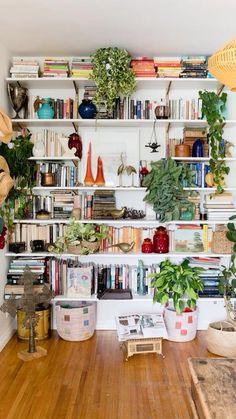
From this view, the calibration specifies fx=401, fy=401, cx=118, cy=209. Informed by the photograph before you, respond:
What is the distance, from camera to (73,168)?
3693 mm

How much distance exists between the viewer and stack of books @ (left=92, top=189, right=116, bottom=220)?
366cm

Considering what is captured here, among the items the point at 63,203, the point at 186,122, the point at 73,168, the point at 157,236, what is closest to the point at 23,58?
the point at 73,168

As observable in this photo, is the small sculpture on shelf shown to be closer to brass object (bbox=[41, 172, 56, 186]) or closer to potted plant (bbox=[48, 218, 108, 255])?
potted plant (bbox=[48, 218, 108, 255])

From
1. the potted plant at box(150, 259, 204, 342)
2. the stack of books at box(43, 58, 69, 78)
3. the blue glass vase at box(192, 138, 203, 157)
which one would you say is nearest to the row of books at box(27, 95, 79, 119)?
the stack of books at box(43, 58, 69, 78)

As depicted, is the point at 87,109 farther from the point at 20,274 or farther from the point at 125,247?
the point at 20,274

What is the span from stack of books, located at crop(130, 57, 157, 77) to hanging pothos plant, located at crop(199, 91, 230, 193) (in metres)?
0.47

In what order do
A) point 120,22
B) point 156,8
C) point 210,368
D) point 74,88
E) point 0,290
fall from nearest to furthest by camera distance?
point 210,368
point 156,8
point 120,22
point 0,290
point 74,88

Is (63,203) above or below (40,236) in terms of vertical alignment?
above

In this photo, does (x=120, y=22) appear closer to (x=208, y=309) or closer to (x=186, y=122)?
(x=186, y=122)

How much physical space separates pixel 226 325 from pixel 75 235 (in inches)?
59.1

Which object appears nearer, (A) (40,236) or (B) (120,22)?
(B) (120,22)

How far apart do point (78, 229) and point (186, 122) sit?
135 centimetres

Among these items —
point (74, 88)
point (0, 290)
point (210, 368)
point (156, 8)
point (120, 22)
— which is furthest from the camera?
point (74, 88)

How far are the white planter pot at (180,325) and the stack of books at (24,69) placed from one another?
7.94 feet
